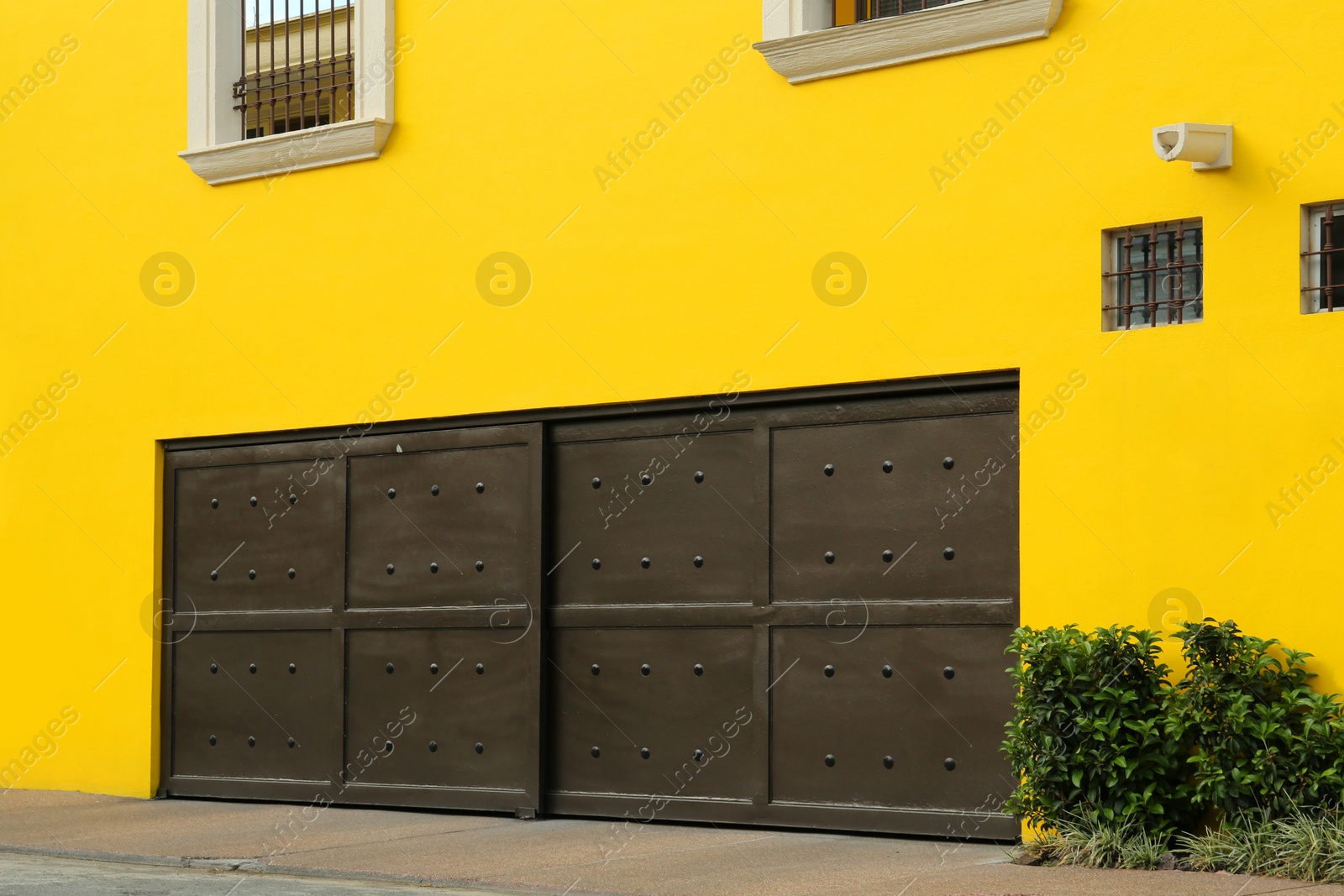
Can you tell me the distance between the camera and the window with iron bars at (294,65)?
11500 mm

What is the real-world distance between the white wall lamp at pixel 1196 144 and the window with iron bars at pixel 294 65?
19.6 feet

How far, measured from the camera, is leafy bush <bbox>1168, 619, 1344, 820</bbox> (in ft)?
23.5

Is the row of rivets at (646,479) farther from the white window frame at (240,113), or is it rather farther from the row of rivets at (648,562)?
the white window frame at (240,113)

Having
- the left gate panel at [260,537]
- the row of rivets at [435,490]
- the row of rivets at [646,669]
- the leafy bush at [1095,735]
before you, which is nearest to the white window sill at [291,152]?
the left gate panel at [260,537]

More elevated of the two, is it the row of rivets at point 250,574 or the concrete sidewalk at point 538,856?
the row of rivets at point 250,574

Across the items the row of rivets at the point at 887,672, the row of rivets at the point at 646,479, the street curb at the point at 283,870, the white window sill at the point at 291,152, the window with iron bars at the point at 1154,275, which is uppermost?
the white window sill at the point at 291,152

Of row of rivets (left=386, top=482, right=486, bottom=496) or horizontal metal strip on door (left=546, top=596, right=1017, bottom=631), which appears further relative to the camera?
row of rivets (left=386, top=482, right=486, bottom=496)

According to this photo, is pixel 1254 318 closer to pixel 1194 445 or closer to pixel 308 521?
pixel 1194 445

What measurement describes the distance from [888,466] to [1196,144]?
242 centimetres

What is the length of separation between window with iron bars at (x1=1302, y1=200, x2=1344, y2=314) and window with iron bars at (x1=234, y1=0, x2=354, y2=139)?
21.7 feet

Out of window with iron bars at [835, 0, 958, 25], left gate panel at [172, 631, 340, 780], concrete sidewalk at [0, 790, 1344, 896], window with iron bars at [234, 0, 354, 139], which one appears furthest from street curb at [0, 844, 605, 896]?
window with iron bars at [835, 0, 958, 25]

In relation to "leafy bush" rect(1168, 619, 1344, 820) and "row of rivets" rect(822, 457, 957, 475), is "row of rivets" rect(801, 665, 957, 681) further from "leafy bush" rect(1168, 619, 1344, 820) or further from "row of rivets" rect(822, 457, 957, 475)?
"leafy bush" rect(1168, 619, 1344, 820)

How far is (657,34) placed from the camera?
385 inches

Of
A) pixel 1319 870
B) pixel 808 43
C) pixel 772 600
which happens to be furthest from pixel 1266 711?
pixel 808 43
